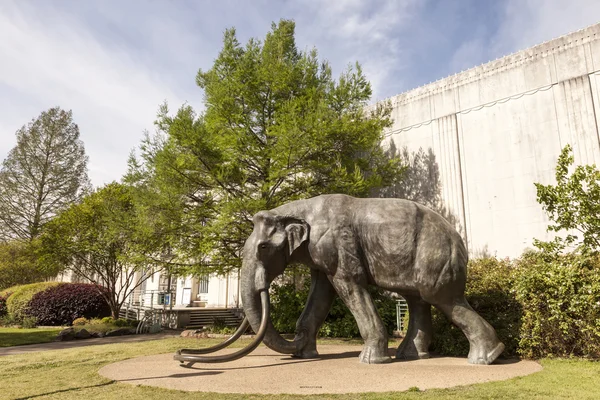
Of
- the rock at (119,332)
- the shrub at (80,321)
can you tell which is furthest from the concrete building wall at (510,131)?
the shrub at (80,321)

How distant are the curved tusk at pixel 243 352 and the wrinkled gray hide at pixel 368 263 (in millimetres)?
199

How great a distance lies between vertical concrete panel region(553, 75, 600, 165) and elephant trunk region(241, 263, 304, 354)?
11.0 metres

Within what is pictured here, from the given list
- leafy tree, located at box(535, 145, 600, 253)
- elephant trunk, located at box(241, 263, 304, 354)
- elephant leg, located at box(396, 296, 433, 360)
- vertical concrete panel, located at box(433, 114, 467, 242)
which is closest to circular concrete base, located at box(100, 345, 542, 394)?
elephant leg, located at box(396, 296, 433, 360)

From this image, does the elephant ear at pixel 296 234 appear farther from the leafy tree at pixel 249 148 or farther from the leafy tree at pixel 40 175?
the leafy tree at pixel 40 175

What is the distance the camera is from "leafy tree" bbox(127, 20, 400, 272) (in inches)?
516

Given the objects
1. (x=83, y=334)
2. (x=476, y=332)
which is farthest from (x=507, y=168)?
(x=83, y=334)

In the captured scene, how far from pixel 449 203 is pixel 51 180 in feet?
96.3

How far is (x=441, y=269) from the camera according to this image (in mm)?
7023

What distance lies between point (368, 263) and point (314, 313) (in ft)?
4.88

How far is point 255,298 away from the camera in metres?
7.46

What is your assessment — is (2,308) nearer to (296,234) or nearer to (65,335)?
(65,335)

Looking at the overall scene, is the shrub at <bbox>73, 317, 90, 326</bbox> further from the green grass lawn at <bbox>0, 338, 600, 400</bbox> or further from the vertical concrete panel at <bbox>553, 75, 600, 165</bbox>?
the vertical concrete panel at <bbox>553, 75, 600, 165</bbox>

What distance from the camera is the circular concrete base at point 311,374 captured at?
5535 mm

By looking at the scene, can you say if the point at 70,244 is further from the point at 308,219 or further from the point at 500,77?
the point at 500,77
